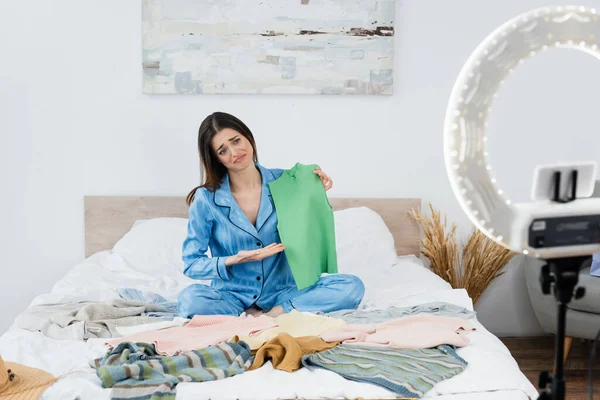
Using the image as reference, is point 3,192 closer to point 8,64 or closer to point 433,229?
point 8,64

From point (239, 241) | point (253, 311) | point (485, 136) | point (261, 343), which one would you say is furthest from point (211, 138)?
point (485, 136)

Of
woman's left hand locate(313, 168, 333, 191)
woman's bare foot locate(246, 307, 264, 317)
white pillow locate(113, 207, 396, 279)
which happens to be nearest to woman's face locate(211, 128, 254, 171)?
woman's left hand locate(313, 168, 333, 191)

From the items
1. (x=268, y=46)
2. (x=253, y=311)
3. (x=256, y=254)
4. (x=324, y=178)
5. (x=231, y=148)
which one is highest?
(x=268, y=46)

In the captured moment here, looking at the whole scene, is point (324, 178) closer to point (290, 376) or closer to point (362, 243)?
point (362, 243)

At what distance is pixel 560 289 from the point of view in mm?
771

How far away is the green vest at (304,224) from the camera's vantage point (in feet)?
8.05

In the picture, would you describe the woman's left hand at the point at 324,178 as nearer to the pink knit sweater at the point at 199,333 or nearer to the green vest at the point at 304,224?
the green vest at the point at 304,224

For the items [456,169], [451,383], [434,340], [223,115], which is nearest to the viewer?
[456,169]

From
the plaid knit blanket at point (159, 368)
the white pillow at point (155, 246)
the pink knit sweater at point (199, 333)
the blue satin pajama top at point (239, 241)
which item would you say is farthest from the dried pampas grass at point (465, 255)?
the plaid knit blanket at point (159, 368)

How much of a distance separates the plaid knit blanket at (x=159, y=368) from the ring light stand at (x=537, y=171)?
1039mm

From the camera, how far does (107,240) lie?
11.2 ft

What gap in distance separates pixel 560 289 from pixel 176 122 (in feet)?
9.29

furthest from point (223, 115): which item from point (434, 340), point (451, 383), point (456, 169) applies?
point (456, 169)

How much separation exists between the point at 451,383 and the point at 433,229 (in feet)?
5.68
